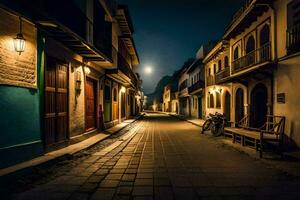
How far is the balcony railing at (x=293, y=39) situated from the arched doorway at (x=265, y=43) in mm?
1833

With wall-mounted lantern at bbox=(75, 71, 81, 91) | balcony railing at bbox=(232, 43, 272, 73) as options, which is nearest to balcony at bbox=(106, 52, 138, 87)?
wall-mounted lantern at bbox=(75, 71, 81, 91)

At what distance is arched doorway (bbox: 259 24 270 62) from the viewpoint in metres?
11.7

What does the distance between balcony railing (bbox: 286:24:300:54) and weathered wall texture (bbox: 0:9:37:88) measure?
920 cm

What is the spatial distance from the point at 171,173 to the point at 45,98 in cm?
476

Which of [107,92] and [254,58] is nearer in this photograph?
[254,58]

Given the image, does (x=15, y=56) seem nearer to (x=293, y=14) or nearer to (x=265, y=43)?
(x=293, y=14)

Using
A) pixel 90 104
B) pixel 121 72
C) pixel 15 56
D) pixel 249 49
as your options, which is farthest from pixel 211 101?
pixel 15 56

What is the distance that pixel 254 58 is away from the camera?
44.4ft

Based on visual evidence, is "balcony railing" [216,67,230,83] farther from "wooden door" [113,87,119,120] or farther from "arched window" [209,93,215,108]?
"wooden door" [113,87,119,120]

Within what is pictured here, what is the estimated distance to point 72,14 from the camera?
31.3ft

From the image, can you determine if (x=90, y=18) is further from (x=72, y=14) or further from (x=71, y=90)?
(x=71, y=90)

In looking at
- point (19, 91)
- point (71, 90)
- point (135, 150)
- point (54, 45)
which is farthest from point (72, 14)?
point (135, 150)

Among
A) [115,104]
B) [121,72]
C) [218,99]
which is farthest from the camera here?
[218,99]

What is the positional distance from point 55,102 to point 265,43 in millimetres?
10659
